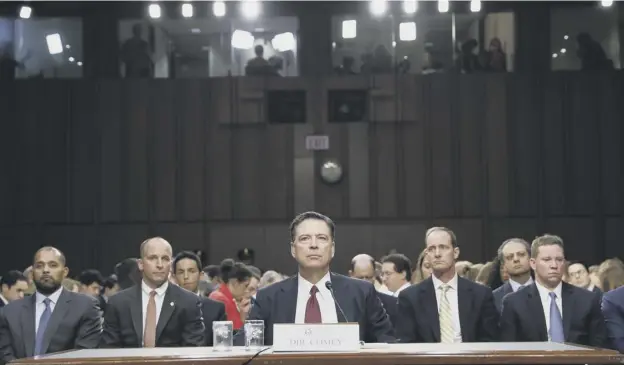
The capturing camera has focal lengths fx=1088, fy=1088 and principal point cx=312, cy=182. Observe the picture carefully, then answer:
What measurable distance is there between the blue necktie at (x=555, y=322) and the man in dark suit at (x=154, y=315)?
2.03 metres

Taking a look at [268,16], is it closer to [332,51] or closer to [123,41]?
[332,51]

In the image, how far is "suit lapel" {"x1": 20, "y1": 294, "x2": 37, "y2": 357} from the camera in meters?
6.65

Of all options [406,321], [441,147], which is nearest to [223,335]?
[406,321]

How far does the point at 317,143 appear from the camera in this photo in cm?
1736

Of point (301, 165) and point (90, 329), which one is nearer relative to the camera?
point (90, 329)

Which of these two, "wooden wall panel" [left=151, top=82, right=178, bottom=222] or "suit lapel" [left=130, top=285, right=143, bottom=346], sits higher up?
"wooden wall panel" [left=151, top=82, right=178, bottom=222]

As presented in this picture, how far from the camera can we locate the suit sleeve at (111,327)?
6.41 meters

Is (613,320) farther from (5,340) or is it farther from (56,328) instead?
(5,340)

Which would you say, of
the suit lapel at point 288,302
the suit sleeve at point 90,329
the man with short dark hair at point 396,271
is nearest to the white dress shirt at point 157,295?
the suit sleeve at point 90,329

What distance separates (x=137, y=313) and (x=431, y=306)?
1.73m

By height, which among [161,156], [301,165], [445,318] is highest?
[161,156]

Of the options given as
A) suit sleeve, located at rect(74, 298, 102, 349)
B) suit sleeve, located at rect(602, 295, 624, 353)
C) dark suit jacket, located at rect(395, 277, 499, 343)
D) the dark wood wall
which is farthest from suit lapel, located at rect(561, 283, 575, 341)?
the dark wood wall

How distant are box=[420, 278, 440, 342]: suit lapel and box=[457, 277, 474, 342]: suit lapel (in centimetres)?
13

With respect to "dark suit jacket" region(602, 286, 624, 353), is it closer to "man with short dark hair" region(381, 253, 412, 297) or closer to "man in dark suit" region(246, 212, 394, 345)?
"man in dark suit" region(246, 212, 394, 345)
